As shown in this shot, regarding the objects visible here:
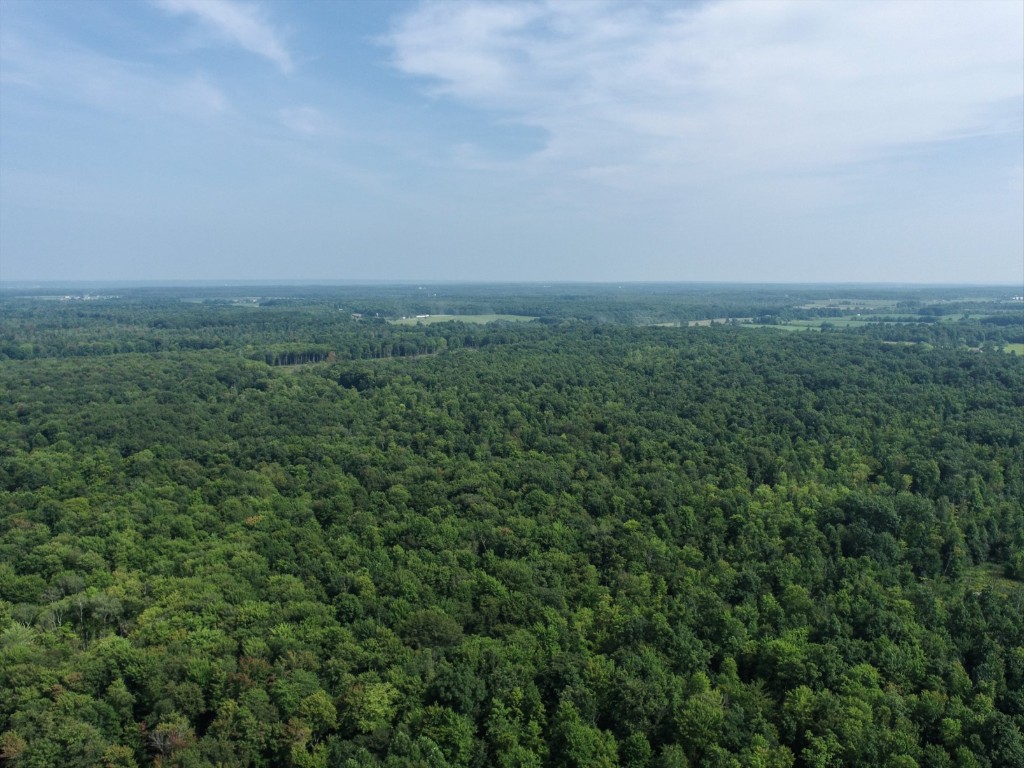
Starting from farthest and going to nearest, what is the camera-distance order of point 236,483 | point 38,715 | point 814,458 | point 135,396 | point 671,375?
point 671,375
point 135,396
point 814,458
point 236,483
point 38,715

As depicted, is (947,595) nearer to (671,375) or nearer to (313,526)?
(313,526)

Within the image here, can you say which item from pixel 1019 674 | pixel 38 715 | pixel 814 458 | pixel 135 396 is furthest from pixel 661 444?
pixel 135 396

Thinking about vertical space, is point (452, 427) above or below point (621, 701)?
above

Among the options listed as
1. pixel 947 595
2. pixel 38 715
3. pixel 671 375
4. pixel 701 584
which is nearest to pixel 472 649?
pixel 701 584

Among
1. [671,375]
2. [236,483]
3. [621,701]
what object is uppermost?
[671,375]

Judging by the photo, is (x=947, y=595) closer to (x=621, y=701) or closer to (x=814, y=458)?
(x=814, y=458)

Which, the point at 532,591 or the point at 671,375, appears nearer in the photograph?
the point at 532,591

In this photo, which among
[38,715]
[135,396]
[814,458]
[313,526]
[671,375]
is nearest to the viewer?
[38,715]
